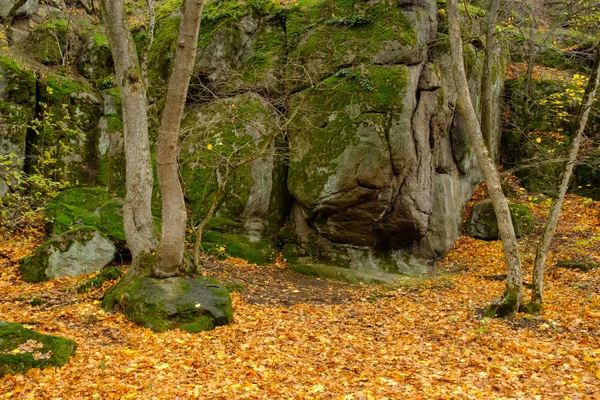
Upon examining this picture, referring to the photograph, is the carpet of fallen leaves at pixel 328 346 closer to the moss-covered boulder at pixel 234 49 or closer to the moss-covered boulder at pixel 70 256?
the moss-covered boulder at pixel 70 256

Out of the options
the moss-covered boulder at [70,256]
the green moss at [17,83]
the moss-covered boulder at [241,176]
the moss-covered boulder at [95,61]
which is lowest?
the moss-covered boulder at [70,256]

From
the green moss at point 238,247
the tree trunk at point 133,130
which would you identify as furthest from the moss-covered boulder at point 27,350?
the green moss at point 238,247

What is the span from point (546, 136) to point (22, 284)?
64.1 feet

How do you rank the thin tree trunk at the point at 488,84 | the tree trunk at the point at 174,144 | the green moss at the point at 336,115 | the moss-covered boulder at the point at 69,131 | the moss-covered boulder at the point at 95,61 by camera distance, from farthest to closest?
the moss-covered boulder at the point at 95,61 < the thin tree trunk at the point at 488,84 < the moss-covered boulder at the point at 69,131 < the green moss at the point at 336,115 < the tree trunk at the point at 174,144

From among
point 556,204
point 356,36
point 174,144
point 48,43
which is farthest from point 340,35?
point 48,43

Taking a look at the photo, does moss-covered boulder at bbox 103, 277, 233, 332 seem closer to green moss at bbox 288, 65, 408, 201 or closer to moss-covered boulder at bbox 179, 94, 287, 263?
moss-covered boulder at bbox 179, 94, 287, 263

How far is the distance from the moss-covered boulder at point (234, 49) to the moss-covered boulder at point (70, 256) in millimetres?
6865

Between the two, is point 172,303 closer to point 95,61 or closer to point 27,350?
point 27,350

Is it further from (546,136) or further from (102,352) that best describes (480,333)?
(546,136)

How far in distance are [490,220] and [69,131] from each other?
14778mm

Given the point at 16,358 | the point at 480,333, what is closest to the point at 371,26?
the point at 480,333

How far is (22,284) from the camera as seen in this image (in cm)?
948

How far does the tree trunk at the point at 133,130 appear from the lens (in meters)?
8.56

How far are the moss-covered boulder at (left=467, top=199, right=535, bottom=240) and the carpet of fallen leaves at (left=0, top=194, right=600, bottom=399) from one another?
12.8 feet
